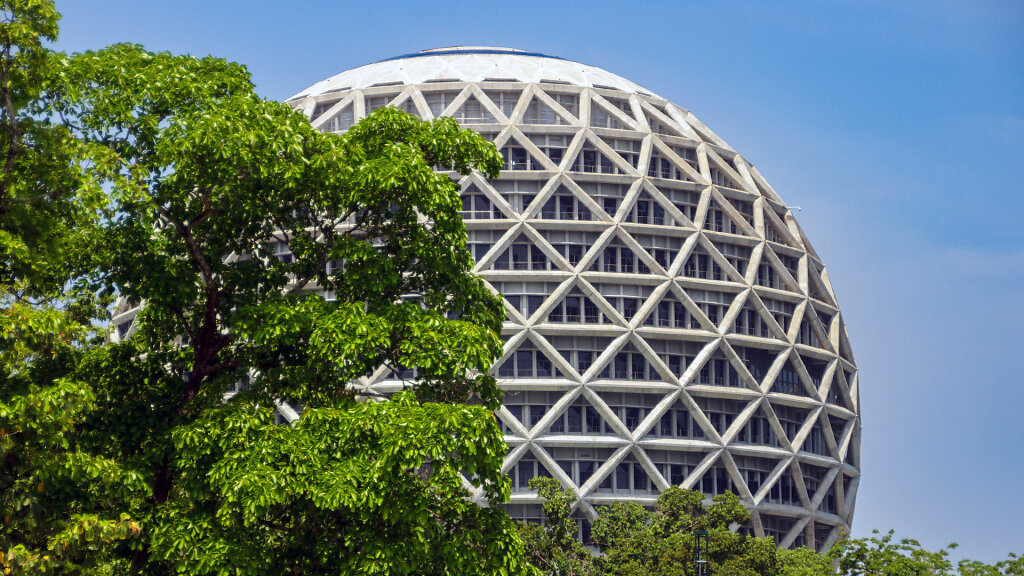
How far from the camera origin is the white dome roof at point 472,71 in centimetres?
7606

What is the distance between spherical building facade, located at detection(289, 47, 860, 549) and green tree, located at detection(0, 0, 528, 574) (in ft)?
138

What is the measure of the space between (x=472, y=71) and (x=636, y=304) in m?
19.1

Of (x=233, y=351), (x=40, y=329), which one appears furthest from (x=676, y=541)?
(x=40, y=329)

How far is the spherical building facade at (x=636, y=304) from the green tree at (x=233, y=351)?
41.9 m

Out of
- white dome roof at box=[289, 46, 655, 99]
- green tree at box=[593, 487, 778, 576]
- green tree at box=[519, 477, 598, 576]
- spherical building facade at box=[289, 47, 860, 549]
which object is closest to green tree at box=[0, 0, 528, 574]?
green tree at box=[593, 487, 778, 576]

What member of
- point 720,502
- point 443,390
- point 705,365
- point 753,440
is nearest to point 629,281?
point 705,365

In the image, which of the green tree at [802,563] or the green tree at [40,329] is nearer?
the green tree at [40,329]

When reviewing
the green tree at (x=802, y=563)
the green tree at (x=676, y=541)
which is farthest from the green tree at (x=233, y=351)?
the green tree at (x=676, y=541)

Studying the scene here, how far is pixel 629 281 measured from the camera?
68625 mm

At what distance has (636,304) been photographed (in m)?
69.1

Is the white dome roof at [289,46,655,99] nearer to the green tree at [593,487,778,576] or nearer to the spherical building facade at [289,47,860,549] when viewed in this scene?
the spherical building facade at [289,47,860,549]

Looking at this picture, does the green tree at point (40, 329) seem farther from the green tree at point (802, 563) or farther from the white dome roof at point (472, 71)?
the white dome roof at point (472, 71)

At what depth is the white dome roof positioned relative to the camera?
76.1m

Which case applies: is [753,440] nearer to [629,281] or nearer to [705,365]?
[705,365]
